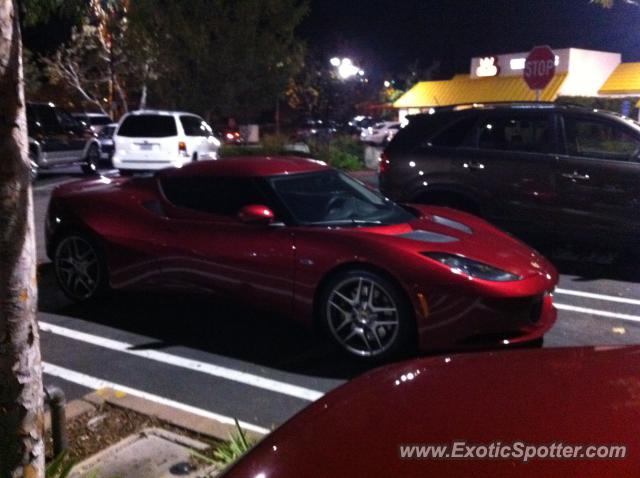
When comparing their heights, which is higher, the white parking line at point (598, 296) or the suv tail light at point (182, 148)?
the suv tail light at point (182, 148)

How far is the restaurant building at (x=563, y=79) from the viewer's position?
3281cm

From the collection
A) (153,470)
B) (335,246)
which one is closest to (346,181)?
(335,246)

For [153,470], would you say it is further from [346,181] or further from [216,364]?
[346,181]

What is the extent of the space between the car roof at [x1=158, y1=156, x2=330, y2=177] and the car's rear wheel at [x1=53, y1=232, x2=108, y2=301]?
857mm

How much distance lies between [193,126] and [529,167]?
11.2 meters

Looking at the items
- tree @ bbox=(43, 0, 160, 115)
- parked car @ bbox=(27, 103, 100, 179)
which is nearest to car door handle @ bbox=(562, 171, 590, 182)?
parked car @ bbox=(27, 103, 100, 179)

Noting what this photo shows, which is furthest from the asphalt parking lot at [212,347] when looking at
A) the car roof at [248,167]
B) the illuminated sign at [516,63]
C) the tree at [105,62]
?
Answer: the illuminated sign at [516,63]

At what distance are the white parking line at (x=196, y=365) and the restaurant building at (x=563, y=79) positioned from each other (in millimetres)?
25798

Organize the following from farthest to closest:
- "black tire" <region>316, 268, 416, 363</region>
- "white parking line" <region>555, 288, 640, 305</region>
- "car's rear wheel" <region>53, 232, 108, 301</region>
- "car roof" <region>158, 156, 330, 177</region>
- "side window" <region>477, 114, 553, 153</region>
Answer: "side window" <region>477, 114, 553, 153</region> < "white parking line" <region>555, 288, 640, 305</region> < "car's rear wheel" <region>53, 232, 108, 301</region> < "car roof" <region>158, 156, 330, 177</region> < "black tire" <region>316, 268, 416, 363</region>

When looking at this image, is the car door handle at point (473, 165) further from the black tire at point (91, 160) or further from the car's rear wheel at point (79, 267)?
the black tire at point (91, 160)

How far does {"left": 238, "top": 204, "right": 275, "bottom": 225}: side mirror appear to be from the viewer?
5.64 meters

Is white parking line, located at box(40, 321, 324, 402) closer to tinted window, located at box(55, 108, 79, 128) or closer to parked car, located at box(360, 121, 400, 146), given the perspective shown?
tinted window, located at box(55, 108, 79, 128)

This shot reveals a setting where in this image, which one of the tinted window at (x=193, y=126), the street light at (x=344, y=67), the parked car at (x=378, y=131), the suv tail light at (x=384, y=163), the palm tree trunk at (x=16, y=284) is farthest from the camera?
the parked car at (x=378, y=131)

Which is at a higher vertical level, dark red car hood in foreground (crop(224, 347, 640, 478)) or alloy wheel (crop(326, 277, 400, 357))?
dark red car hood in foreground (crop(224, 347, 640, 478))
